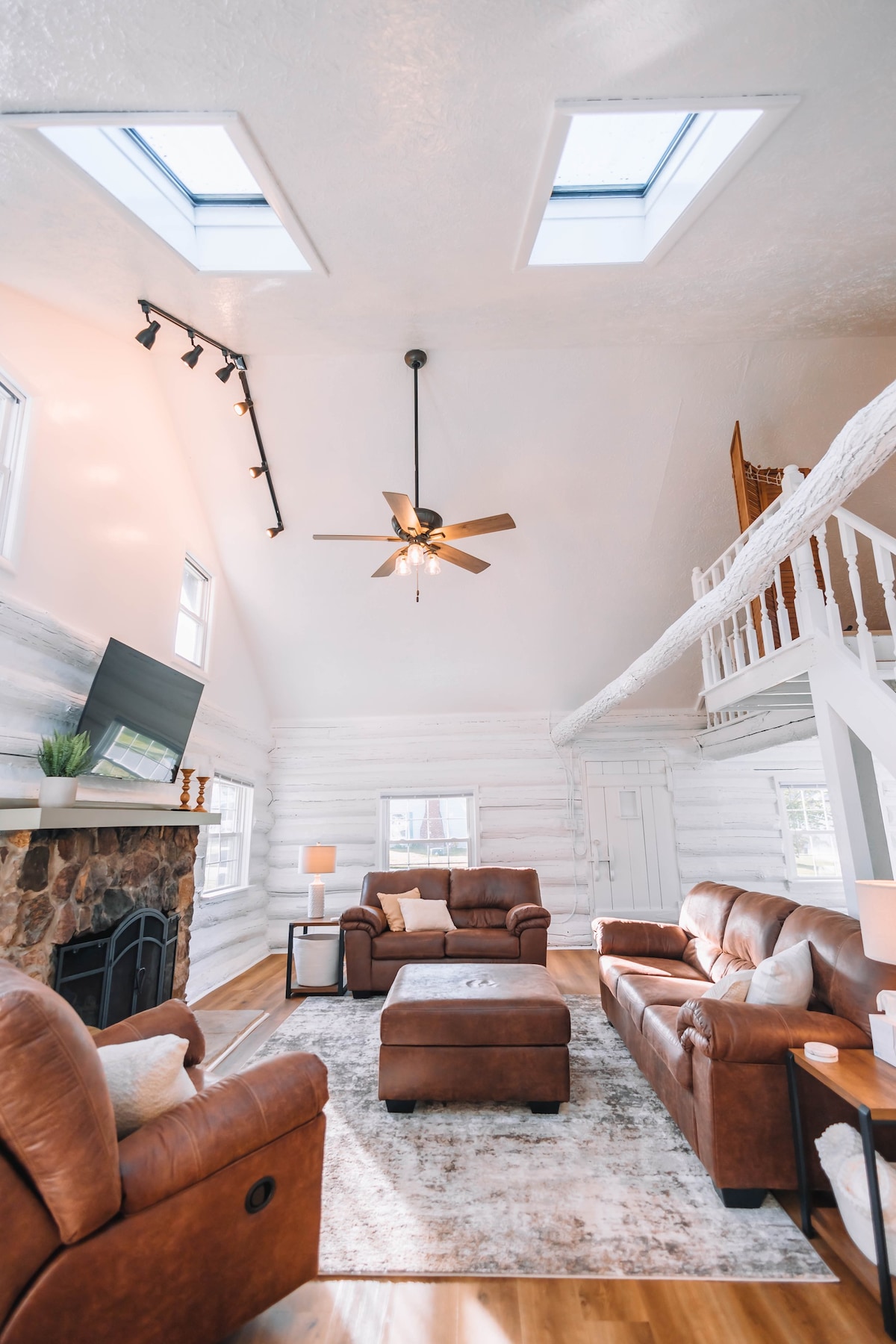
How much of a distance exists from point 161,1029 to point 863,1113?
235cm

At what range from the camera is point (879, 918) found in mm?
2271

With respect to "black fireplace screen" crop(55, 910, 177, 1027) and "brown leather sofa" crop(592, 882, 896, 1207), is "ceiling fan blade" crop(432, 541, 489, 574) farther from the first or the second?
"black fireplace screen" crop(55, 910, 177, 1027)

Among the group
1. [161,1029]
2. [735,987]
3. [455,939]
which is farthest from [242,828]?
[735,987]

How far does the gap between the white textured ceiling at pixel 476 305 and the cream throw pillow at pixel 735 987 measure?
3422mm

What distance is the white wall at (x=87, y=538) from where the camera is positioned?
10.6 feet

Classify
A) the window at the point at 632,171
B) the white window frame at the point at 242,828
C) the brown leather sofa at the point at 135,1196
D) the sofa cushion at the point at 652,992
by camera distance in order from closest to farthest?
the brown leather sofa at the point at 135,1196 < the window at the point at 632,171 < the sofa cushion at the point at 652,992 < the white window frame at the point at 242,828

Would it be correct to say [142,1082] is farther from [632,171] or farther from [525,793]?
[525,793]

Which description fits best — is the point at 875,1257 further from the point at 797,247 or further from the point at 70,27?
the point at 70,27

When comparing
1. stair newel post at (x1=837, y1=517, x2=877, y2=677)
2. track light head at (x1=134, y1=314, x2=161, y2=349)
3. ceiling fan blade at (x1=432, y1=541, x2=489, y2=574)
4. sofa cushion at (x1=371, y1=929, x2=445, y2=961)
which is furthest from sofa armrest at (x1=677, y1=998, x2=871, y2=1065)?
track light head at (x1=134, y1=314, x2=161, y2=349)

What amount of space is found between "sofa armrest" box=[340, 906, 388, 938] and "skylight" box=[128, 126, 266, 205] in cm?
478

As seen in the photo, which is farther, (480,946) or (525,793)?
(525,793)

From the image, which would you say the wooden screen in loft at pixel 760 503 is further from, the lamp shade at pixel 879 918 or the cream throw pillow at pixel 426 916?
the cream throw pillow at pixel 426 916

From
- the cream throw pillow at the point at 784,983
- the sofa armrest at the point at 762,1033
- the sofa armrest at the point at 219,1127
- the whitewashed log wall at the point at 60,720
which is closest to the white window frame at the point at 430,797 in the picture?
the whitewashed log wall at the point at 60,720

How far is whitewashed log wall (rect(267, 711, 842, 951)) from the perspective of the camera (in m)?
7.43
